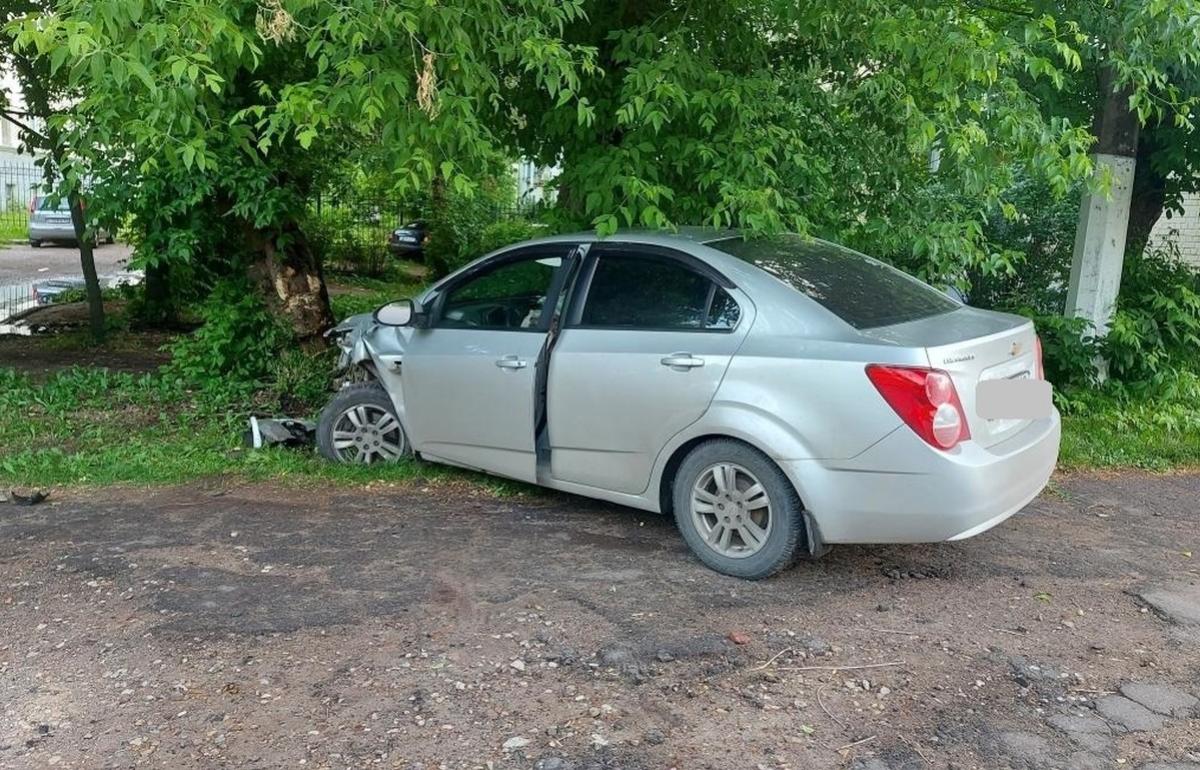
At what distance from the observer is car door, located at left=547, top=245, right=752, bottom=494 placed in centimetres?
467

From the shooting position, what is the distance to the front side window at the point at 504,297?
212 inches

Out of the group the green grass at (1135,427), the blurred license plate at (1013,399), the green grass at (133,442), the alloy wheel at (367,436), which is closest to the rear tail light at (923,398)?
the blurred license plate at (1013,399)

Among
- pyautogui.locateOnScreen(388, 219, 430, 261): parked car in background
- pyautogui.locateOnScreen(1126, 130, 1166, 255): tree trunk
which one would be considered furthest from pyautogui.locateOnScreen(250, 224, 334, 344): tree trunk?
pyautogui.locateOnScreen(388, 219, 430, 261): parked car in background

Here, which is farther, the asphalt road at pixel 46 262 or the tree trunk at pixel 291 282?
the asphalt road at pixel 46 262

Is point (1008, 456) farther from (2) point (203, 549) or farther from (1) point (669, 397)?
(2) point (203, 549)

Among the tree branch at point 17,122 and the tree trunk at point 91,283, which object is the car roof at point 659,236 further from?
the tree trunk at point 91,283

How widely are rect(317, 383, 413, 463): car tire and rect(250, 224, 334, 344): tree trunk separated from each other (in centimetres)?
285

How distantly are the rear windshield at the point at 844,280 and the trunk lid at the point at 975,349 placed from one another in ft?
0.42

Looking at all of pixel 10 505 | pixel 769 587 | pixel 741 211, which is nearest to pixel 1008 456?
pixel 769 587

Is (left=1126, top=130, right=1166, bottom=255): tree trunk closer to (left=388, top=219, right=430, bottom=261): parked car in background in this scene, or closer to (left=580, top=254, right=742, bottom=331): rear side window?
(left=580, top=254, right=742, bottom=331): rear side window

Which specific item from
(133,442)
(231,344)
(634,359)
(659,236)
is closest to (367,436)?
(133,442)

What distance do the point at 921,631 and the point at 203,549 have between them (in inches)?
132

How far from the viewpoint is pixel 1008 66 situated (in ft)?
19.2

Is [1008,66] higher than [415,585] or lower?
higher
